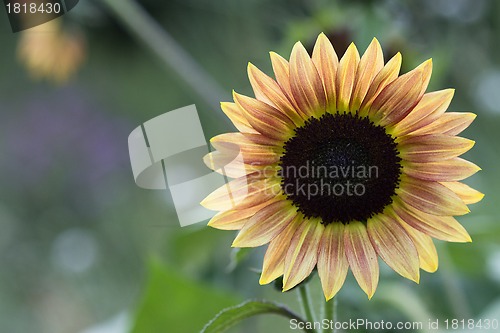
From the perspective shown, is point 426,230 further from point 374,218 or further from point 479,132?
point 479,132

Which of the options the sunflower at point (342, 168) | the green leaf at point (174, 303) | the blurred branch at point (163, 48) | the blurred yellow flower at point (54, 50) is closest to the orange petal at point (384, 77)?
the sunflower at point (342, 168)

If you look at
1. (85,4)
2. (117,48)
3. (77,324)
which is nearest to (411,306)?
(85,4)

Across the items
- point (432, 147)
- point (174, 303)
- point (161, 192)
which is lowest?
point (161, 192)

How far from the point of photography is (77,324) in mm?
1172

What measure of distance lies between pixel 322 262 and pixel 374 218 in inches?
1.2

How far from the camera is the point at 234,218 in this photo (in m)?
0.22

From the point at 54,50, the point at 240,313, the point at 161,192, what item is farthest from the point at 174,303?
the point at 161,192

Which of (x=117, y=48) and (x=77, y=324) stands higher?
(x=117, y=48)

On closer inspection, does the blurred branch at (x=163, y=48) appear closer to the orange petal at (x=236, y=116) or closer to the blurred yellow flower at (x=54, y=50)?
the blurred yellow flower at (x=54, y=50)

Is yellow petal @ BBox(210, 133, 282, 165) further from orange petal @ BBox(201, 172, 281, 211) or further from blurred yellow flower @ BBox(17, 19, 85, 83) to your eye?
blurred yellow flower @ BBox(17, 19, 85, 83)

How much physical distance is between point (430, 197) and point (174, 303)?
0.20 meters

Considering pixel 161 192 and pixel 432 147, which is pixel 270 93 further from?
pixel 161 192

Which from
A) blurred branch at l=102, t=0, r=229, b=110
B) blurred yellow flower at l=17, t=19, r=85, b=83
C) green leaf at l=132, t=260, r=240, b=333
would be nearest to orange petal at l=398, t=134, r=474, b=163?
green leaf at l=132, t=260, r=240, b=333

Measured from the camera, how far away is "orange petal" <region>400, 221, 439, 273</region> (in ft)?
0.71
